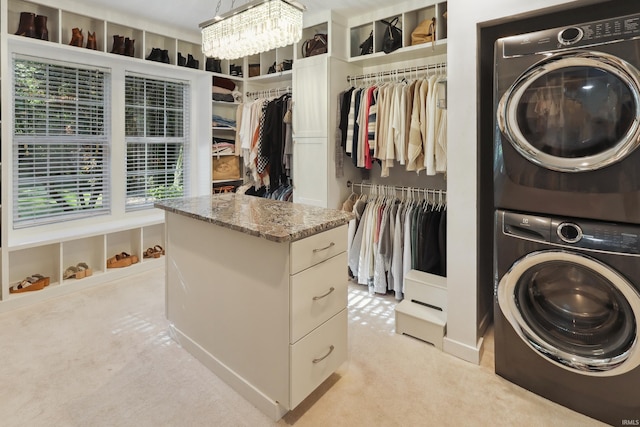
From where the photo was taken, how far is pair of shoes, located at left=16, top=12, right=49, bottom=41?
9.45ft

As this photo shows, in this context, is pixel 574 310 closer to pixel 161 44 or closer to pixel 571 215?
pixel 571 215

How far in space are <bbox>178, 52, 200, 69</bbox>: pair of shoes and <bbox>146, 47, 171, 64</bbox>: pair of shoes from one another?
0.50 ft

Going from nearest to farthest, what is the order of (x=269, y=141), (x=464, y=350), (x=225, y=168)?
(x=464, y=350) < (x=269, y=141) < (x=225, y=168)

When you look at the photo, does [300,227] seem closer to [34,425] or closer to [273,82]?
[34,425]

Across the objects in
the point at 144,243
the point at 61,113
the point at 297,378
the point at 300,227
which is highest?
the point at 61,113

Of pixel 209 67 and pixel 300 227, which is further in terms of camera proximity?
pixel 209 67

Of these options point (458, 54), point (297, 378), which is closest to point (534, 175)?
point (458, 54)

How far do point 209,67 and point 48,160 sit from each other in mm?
1945

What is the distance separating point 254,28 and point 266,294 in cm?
149

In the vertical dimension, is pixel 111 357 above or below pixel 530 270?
below

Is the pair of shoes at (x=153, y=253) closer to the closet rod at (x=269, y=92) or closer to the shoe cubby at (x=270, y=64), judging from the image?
the closet rod at (x=269, y=92)

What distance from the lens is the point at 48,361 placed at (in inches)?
83.8

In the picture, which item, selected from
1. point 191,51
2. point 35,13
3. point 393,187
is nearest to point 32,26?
point 35,13

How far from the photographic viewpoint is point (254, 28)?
2049 millimetres
